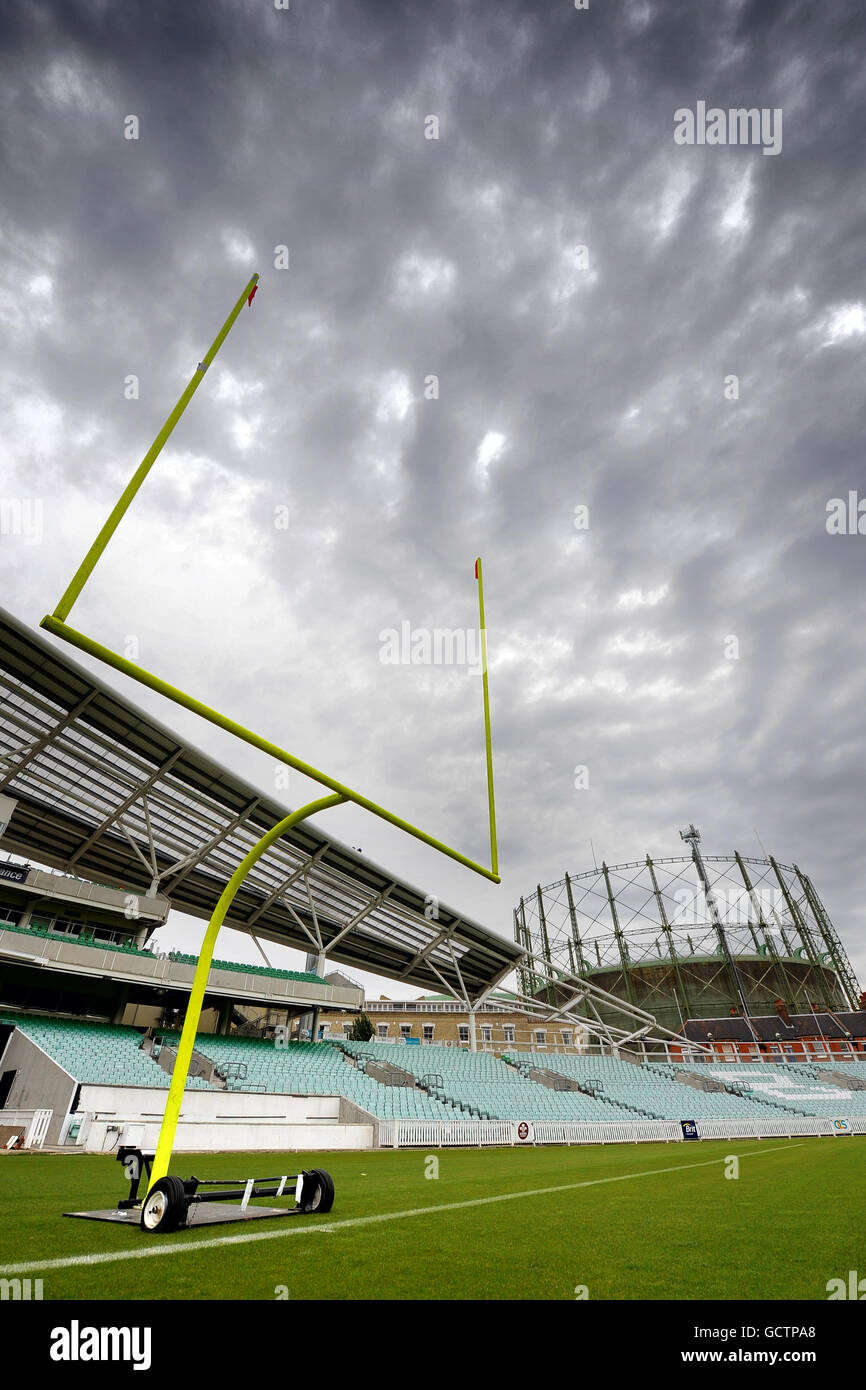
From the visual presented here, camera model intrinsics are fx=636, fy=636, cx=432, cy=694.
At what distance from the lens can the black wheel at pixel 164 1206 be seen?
5117mm

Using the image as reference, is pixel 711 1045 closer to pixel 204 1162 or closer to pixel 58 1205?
pixel 204 1162

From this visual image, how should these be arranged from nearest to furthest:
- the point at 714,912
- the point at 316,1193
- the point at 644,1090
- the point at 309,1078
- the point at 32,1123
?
the point at 316,1193
the point at 32,1123
the point at 309,1078
the point at 644,1090
the point at 714,912

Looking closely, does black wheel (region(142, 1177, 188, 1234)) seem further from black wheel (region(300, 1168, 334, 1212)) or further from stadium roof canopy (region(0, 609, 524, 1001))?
stadium roof canopy (region(0, 609, 524, 1001))

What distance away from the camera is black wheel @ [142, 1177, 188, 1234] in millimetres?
5117

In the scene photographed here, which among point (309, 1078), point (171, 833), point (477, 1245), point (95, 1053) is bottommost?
point (477, 1245)

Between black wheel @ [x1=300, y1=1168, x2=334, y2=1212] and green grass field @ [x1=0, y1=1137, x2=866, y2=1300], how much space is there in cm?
19

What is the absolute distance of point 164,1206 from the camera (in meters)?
5.14

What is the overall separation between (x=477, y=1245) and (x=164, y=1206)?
8.36 feet

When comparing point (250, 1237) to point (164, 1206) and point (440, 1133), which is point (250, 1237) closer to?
point (164, 1206)

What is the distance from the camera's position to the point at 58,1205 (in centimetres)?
693

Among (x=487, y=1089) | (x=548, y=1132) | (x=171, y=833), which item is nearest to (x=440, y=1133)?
(x=548, y=1132)

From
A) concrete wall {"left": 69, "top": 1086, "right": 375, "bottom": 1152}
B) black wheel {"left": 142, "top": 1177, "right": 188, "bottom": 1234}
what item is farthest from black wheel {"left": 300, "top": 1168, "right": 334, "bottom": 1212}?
concrete wall {"left": 69, "top": 1086, "right": 375, "bottom": 1152}
